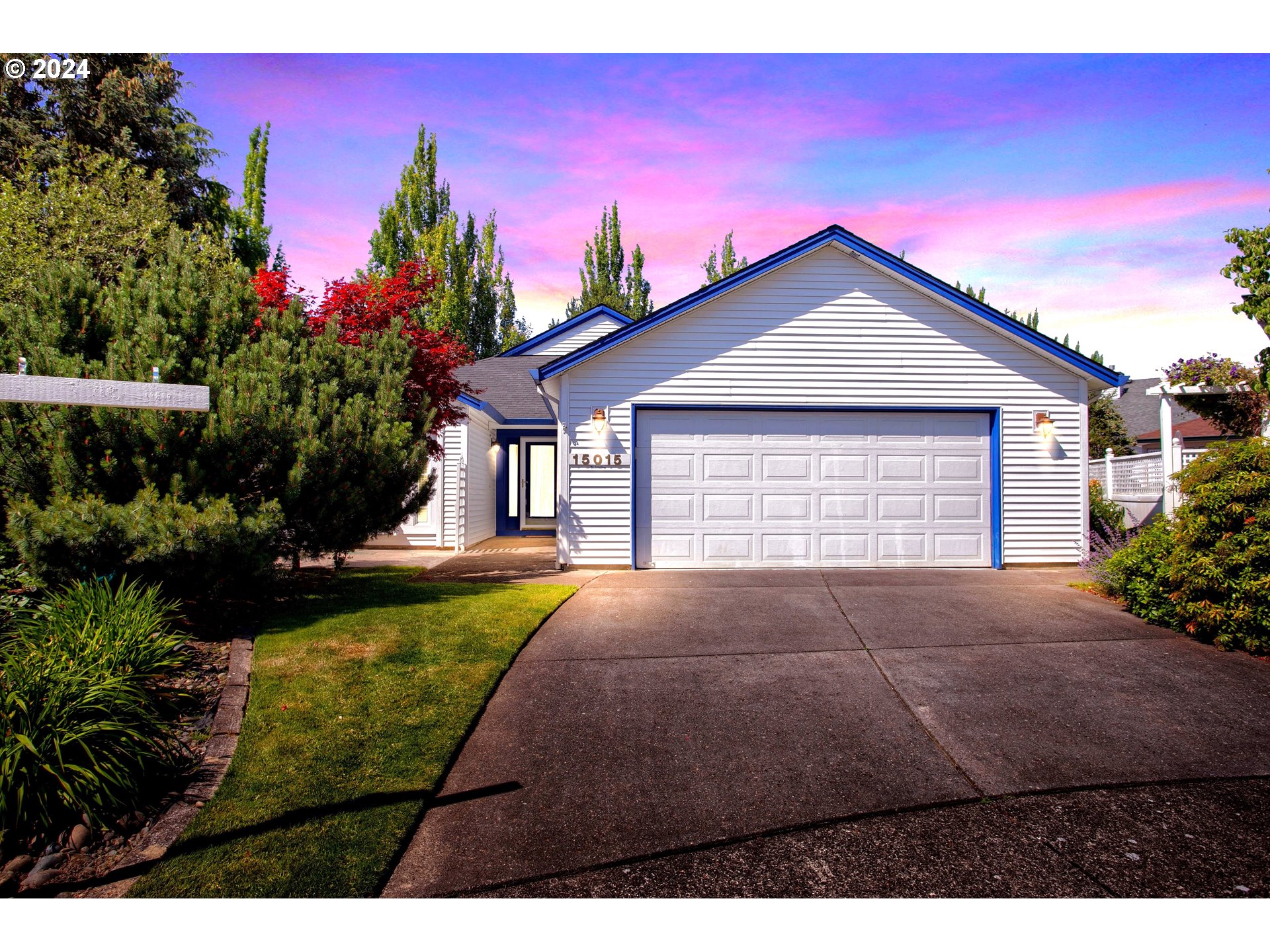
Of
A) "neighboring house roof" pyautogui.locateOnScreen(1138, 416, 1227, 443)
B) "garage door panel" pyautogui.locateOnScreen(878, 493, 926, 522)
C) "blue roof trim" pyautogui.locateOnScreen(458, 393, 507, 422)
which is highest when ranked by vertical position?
"neighboring house roof" pyautogui.locateOnScreen(1138, 416, 1227, 443)

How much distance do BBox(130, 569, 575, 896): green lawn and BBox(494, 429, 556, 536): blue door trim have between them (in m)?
9.83

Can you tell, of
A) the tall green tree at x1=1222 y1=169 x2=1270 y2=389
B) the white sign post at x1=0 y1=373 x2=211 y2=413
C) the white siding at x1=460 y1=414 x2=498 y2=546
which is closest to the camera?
the white sign post at x1=0 y1=373 x2=211 y2=413

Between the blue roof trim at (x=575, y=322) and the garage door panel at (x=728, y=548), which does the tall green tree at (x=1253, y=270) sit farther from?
the blue roof trim at (x=575, y=322)

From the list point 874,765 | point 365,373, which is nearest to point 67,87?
point 365,373

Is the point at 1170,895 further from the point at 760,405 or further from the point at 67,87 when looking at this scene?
the point at 67,87

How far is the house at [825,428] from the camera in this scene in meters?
10.1

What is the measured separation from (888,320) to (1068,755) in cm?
782

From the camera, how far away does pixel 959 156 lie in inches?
352

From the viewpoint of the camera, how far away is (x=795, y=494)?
10.1 meters

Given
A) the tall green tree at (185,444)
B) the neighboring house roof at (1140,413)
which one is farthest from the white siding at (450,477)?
the neighboring house roof at (1140,413)

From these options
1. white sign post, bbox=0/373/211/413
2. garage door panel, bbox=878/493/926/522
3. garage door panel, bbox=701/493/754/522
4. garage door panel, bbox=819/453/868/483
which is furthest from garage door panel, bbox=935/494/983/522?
white sign post, bbox=0/373/211/413

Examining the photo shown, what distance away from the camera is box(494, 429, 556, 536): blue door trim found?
16.9 m

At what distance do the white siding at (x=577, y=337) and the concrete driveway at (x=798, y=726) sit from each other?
43.1 ft

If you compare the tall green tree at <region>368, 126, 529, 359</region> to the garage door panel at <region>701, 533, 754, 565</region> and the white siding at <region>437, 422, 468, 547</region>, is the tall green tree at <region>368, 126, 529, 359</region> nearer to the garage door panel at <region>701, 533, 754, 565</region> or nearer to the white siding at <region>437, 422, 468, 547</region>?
the white siding at <region>437, 422, 468, 547</region>
